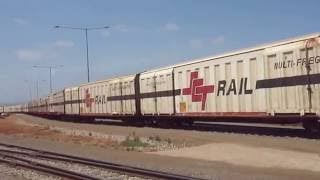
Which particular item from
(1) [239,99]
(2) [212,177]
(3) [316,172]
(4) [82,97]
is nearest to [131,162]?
(2) [212,177]

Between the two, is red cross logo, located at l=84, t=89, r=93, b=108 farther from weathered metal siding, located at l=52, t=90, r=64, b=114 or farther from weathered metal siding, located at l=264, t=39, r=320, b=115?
weathered metal siding, located at l=264, t=39, r=320, b=115

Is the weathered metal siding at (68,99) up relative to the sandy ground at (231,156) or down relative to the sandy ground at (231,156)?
up

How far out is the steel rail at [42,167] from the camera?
47.5 ft

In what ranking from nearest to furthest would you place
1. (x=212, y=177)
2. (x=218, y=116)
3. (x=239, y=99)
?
(x=212, y=177), (x=239, y=99), (x=218, y=116)

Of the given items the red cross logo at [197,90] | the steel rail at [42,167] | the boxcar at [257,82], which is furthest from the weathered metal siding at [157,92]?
the steel rail at [42,167]

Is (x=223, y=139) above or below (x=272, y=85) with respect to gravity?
below

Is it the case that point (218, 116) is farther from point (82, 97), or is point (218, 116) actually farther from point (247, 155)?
point (82, 97)

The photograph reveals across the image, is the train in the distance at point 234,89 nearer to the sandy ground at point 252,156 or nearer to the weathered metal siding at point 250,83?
the weathered metal siding at point 250,83

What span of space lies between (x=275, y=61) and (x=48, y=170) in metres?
10.1

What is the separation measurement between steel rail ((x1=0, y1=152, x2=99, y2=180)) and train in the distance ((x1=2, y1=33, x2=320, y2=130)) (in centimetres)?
927

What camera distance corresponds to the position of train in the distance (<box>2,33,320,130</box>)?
21.0 metres

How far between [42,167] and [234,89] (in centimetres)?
1085

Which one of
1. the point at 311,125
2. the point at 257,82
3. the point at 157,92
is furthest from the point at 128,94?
the point at 311,125

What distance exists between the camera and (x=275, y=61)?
74.1 ft
